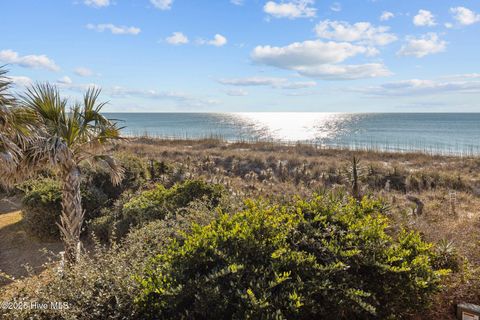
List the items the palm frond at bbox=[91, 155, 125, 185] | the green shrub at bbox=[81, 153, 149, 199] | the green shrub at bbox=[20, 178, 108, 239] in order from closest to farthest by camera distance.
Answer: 1. the palm frond at bbox=[91, 155, 125, 185]
2. the green shrub at bbox=[20, 178, 108, 239]
3. the green shrub at bbox=[81, 153, 149, 199]

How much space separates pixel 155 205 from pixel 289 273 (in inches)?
223

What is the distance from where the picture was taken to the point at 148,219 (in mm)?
7695

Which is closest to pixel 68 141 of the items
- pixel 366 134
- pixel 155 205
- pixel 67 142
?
pixel 67 142

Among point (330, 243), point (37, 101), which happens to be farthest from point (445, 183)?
point (37, 101)

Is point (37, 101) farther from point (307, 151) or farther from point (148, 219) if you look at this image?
point (307, 151)

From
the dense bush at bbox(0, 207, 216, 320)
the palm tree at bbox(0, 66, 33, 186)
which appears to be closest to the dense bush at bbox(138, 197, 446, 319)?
the dense bush at bbox(0, 207, 216, 320)

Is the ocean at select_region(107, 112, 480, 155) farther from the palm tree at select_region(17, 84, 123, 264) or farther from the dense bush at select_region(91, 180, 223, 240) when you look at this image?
the dense bush at select_region(91, 180, 223, 240)

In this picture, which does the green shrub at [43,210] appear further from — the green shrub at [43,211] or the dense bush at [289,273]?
the dense bush at [289,273]

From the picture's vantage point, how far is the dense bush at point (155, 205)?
7.80 m

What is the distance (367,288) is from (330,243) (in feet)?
2.06

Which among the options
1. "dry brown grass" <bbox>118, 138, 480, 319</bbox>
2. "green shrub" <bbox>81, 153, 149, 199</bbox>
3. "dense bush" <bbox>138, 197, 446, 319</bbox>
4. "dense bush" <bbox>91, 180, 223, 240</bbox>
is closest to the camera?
"dense bush" <bbox>138, 197, 446, 319</bbox>

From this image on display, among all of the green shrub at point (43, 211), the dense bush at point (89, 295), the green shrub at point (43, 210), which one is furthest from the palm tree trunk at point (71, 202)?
the dense bush at point (89, 295)

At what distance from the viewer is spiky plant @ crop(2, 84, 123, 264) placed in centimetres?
584

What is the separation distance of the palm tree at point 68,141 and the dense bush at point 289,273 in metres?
3.48
